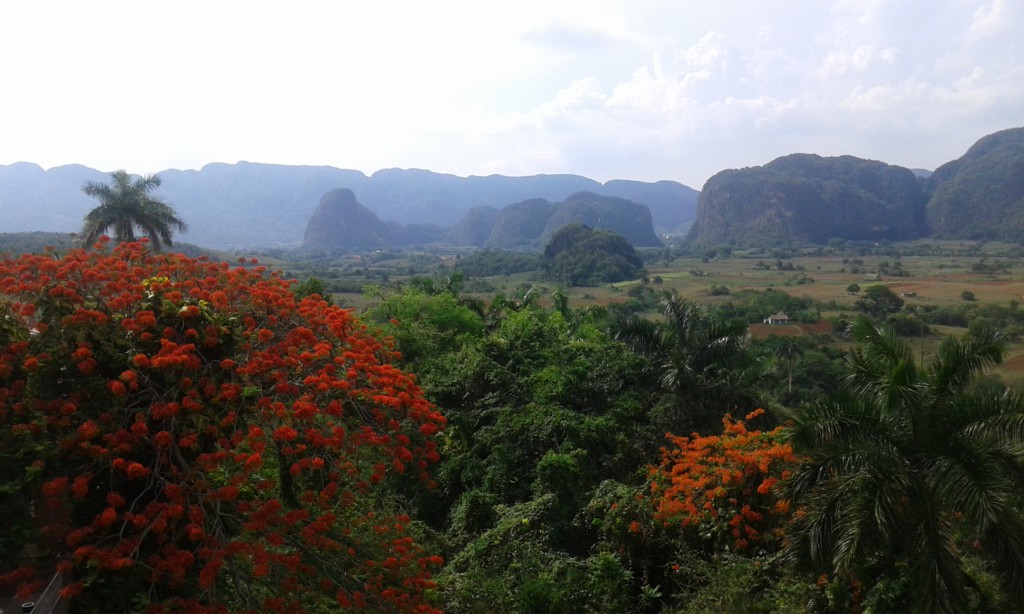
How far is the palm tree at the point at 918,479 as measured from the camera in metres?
4.37

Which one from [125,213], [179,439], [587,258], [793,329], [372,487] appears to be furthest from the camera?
[587,258]

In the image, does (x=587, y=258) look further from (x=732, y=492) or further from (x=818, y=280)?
(x=732, y=492)

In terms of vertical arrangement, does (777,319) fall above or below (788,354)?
below

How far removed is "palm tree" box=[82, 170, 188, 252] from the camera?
1731 centimetres

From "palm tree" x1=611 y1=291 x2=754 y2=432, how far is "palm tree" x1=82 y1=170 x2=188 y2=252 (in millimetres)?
13628

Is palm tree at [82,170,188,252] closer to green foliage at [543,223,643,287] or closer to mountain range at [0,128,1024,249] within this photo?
green foliage at [543,223,643,287]

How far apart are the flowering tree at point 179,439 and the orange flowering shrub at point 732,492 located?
2543 millimetres

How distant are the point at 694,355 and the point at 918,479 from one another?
5.38 metres

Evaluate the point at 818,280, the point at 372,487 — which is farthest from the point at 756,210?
the point at 372,487

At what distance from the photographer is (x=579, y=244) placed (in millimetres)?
75562

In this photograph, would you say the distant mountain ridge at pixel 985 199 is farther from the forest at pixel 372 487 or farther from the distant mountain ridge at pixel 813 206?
the forest at pixel 372 487

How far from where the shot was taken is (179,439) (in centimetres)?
492

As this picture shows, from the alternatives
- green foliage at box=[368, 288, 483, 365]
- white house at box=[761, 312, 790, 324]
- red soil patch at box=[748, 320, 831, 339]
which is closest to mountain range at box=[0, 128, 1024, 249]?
white house at box=[761, 312, 790, 324]

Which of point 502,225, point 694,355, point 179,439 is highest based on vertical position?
point 502,225
